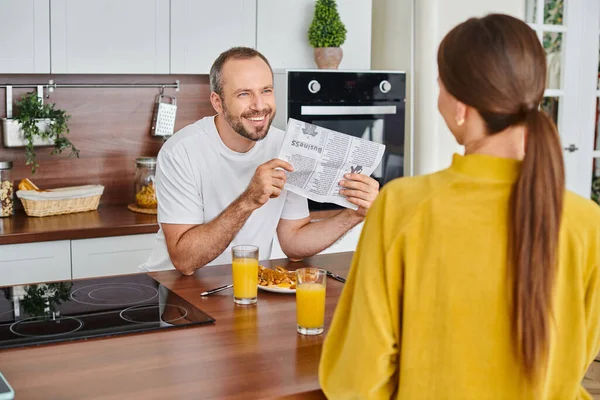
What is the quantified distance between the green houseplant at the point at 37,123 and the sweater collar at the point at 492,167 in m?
2.67

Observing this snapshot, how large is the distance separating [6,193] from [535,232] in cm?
278

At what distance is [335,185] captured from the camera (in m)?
2.30

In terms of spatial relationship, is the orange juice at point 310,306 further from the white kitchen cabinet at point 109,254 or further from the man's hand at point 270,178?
the white kitchen cabinet at point 109,254

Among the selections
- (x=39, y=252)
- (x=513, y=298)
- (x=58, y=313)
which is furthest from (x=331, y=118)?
(x=513, y=298)

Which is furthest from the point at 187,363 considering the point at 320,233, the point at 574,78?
the point at 574,78

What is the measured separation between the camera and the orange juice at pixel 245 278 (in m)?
1.94

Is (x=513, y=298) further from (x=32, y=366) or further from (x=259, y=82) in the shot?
(x=259, y=82)

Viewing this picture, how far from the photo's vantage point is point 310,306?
172cm

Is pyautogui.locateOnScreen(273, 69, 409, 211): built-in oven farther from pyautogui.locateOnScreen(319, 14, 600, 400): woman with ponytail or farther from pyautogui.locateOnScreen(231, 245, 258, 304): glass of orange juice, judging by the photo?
pyautogui.locateOnScreen(319, 14, 600, 400): woman with ponytail

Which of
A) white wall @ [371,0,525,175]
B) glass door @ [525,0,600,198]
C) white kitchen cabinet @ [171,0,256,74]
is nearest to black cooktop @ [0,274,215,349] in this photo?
white kitchen cabinet @ [171,0,256,74]

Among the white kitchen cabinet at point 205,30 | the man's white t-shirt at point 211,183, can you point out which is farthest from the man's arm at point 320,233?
the white kitchen cabinet at point 205,30

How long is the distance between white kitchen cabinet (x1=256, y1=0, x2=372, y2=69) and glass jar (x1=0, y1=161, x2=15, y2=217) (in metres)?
1.26

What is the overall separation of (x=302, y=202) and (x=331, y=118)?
1290mm

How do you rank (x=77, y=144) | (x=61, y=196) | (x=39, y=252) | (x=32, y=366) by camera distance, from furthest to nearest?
(x=77, y=144) → (x=61, y=196) → (x=39, y=252) → (x=32, y=366)
